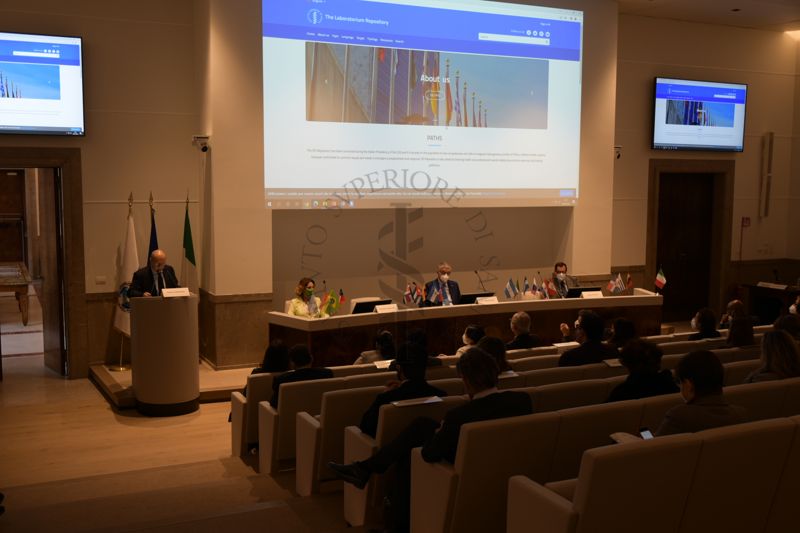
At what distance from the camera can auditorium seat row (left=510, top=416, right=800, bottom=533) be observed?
8.29 ft

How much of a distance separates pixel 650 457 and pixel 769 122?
34.1ft

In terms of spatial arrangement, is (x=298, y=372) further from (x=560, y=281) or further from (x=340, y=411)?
(x=560, y=281)

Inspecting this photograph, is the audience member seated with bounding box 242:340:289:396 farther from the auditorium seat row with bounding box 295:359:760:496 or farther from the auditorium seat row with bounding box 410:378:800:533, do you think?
the auditorium seat row with bounding box 410:378:800:533

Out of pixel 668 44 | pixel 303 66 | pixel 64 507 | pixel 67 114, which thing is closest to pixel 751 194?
pixel 668 44

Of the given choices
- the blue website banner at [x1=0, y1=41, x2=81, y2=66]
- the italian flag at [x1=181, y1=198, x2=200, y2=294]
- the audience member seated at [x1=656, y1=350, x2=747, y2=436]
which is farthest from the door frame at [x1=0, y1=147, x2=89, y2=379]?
the audience member seated at [x1=656, y1=350, x2=747, y2=436]

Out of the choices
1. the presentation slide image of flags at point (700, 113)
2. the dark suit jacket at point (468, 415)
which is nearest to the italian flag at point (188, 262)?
the dark suit jacket at point (468, 415)

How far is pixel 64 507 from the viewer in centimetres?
420

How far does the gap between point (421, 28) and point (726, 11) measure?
14.7 ft

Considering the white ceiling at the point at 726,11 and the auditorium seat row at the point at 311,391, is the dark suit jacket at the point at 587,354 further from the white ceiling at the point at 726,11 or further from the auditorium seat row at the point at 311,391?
the white ceiling at the point at 726,11

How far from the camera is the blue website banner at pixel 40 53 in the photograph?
7.31 meters

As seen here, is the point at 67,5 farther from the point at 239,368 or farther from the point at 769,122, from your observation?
the point at 769,122

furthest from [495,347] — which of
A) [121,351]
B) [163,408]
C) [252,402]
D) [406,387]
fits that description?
[121,351]

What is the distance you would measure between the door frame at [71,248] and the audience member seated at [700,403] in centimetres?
648

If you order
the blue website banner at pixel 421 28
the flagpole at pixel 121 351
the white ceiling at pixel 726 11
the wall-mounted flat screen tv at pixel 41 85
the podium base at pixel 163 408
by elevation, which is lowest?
the podium base at pixel 163 408
